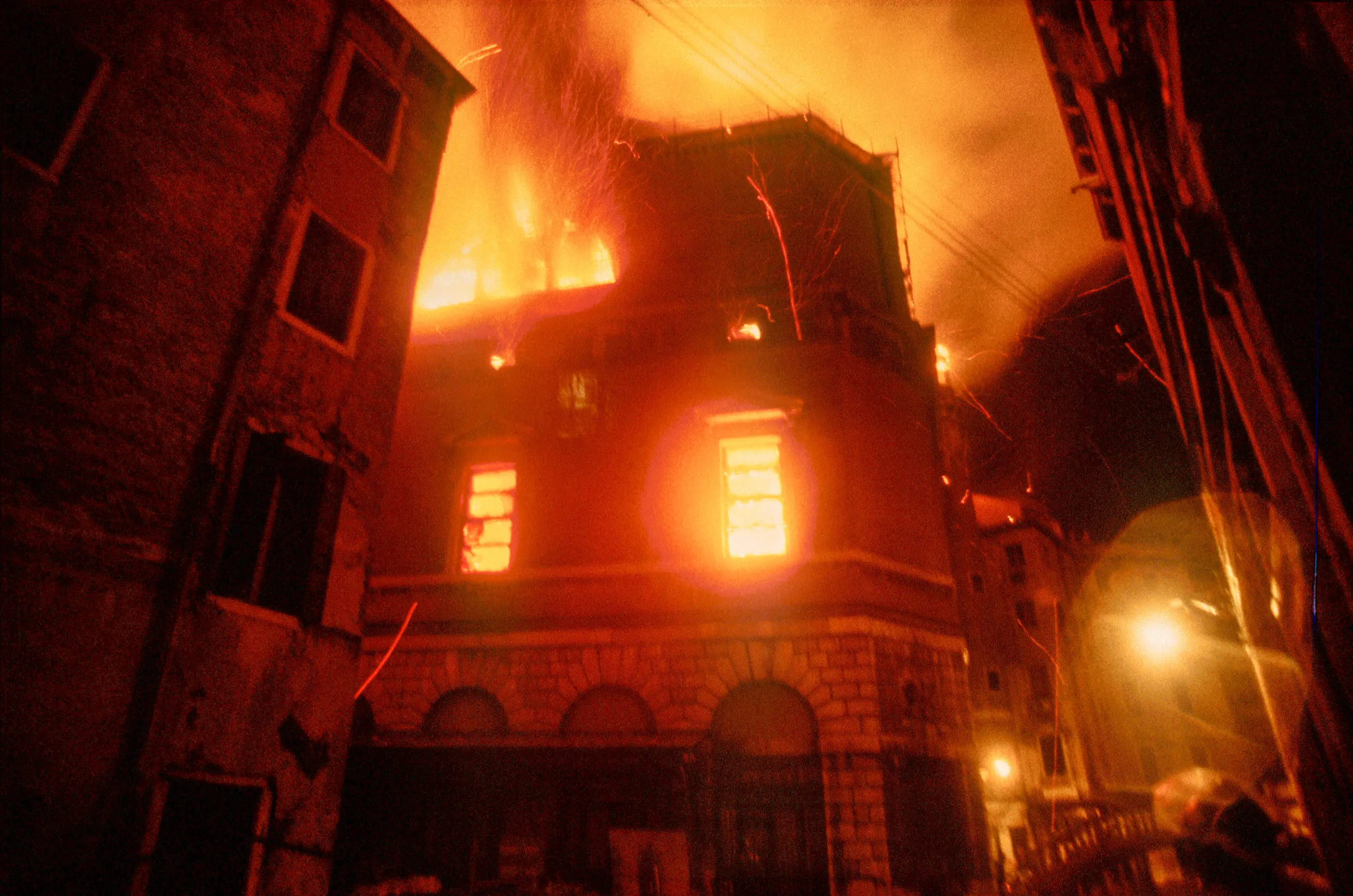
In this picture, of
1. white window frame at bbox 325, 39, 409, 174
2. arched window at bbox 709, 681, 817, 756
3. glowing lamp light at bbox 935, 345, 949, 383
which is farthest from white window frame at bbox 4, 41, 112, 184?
glowing lamp light at bbox 935, 345, 949, 383

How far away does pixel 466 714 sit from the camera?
1203 centimetres

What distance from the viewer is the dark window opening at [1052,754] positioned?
28.7 metres

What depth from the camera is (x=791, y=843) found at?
33.2 feet

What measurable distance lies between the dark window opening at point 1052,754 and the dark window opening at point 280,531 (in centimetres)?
2975

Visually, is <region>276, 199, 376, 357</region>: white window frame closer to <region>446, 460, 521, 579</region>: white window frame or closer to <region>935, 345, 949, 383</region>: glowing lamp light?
<region>446, 460, 521, 579</region>: white window frame

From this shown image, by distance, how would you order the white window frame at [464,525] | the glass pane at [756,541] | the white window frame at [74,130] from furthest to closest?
the white window frame at [464,525] < the glass pane at [756,541] < the white window frame at [74,130]

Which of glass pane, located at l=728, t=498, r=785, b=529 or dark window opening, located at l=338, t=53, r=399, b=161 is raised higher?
dark window opening, located at l=338, t=53, r=399, b=161

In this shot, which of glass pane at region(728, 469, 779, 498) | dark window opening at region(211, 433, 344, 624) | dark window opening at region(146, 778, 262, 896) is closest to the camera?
dark window opening at region(146, 778, 262, 896)

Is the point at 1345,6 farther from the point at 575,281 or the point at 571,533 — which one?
the point at 575,281

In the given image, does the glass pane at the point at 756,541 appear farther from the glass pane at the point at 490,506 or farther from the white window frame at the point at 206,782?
the white window frame at the point at 206,782

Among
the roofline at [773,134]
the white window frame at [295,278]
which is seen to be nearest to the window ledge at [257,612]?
the white window frame at [295,278]

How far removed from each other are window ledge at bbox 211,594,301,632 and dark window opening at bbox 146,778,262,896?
1549 millimetres

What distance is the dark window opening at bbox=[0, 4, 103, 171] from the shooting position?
21.0 ft

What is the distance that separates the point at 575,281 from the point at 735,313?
4072 mm
